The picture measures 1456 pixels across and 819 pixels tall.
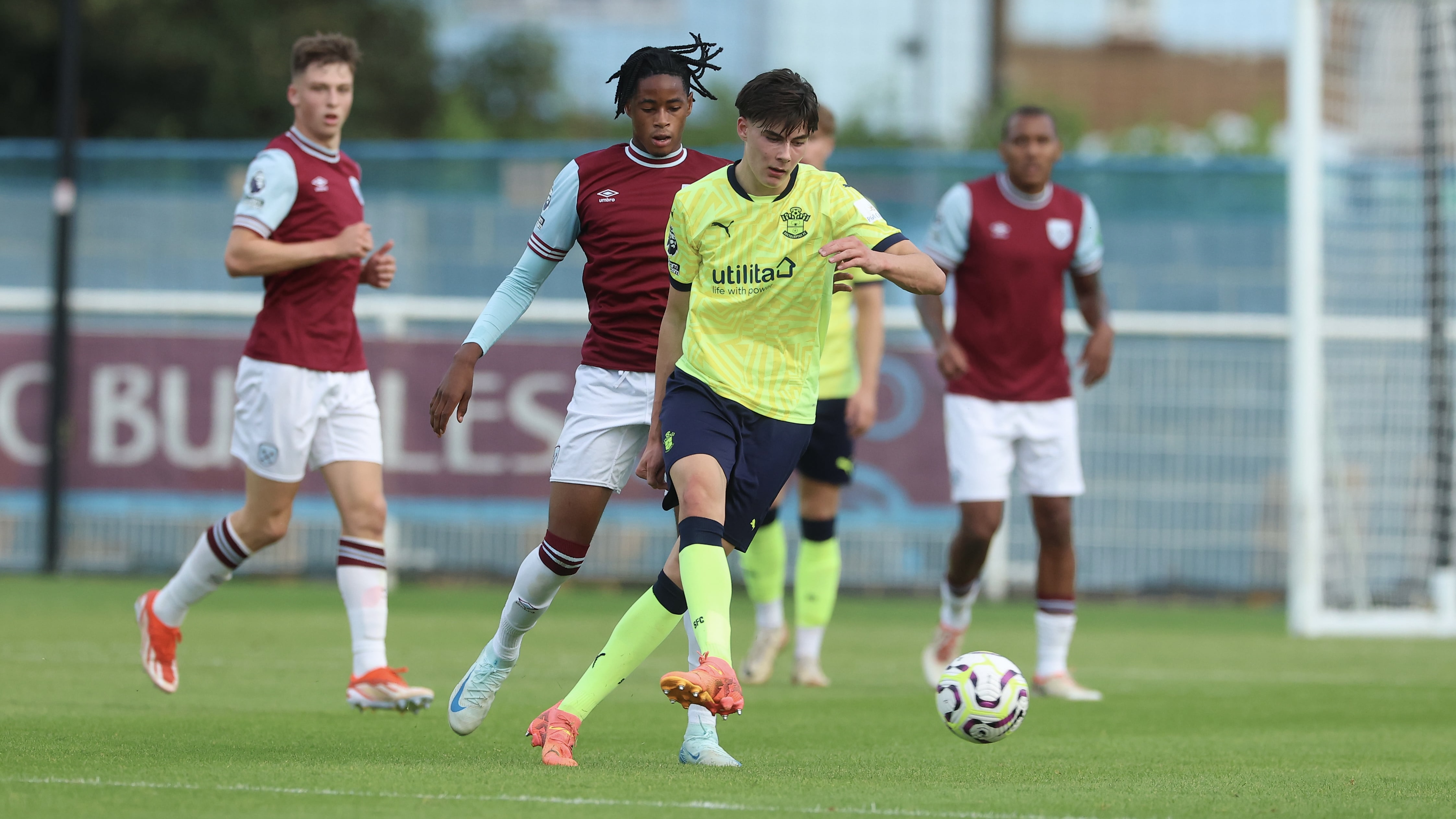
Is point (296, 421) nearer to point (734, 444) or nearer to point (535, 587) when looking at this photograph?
point (535, 587)

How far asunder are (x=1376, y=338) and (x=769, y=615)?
510cm

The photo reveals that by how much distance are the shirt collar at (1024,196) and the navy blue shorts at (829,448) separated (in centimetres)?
129

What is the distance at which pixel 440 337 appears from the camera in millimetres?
14469

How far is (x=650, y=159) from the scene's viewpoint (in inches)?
253

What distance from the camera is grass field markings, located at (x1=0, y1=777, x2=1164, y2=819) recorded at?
4852mm

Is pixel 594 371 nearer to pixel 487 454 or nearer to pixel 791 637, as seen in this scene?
pixel 791 637

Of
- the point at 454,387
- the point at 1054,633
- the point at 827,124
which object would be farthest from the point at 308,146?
the point at 1054,633

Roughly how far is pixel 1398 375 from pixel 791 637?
429 cm

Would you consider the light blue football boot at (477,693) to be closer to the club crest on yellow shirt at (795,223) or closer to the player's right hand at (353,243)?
the club crest on yellow shirt at (795,223)

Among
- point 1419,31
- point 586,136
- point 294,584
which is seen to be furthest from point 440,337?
point 586,136

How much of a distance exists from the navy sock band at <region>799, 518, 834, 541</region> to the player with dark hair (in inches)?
139

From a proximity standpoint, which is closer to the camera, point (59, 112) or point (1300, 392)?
point (1300, 392)

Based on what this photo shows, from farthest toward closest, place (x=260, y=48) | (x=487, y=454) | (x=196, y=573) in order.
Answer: (x=260, y=48)
(x=487, y=454)
(x=196, y=573)

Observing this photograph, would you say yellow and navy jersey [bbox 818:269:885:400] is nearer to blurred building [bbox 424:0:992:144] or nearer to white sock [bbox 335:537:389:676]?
white sock [bbox 335:537:389:676]
